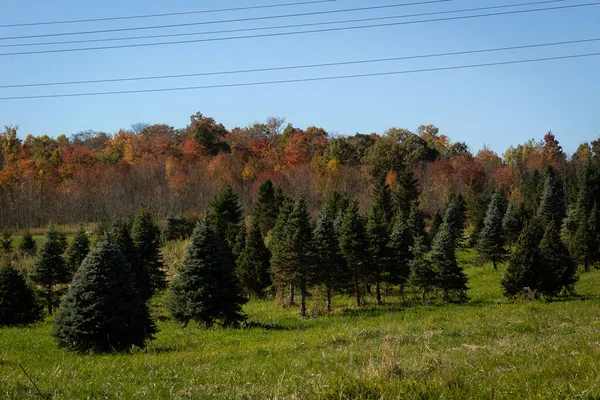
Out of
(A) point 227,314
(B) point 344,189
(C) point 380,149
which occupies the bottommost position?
(A) point 227,314

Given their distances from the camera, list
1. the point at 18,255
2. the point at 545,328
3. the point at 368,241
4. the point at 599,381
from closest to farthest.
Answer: the point at 599,381 → the point at 545,328 → the point at 368,241 → the point at 18,255

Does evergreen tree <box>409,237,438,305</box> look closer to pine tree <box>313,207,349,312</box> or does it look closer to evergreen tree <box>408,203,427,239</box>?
pine tree <box>313,207,349,312</box>

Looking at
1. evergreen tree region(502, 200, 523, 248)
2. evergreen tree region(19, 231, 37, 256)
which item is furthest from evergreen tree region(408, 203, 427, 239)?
evergreen tree region(19, 231, 37, 256)

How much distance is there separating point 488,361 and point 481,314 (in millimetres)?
16471

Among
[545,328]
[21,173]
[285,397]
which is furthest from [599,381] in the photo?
[21,173]

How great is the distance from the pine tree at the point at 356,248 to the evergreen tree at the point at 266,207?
23.1m

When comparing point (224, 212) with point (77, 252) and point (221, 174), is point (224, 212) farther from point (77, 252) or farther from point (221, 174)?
point (221, 174)

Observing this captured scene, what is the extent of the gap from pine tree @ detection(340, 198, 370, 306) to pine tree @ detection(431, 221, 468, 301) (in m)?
4.97

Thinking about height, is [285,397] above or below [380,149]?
below

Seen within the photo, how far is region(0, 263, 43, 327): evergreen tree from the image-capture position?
1235 inches

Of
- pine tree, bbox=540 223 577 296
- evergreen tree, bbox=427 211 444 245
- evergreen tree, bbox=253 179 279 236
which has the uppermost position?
evergreen tree, bbox=253 179 279 236

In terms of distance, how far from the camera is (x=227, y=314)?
1133 inches

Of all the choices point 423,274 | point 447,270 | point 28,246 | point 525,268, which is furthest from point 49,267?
point 525,268

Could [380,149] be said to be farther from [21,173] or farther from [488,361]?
[488,361]
